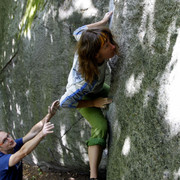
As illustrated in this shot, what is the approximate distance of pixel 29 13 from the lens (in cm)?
494

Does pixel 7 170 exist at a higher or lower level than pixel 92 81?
lower

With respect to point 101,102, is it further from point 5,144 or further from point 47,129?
point 5,144

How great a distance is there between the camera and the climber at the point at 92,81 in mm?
2350

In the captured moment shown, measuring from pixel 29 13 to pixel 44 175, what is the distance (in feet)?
13.0

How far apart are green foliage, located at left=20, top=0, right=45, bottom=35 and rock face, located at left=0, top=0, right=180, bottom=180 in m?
0.02

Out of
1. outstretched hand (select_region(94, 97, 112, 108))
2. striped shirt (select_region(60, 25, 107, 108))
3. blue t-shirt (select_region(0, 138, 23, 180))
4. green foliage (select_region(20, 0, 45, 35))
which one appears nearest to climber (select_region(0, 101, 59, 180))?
blue t-shirt (select_region(0, 138, 23, 180))

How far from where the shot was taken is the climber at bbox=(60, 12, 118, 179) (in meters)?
2.35

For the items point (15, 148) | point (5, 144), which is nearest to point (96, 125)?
point (5, 144)

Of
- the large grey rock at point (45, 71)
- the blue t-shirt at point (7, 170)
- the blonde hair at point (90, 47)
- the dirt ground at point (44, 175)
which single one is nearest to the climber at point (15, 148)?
the blue t-shirt at point (7, 170)

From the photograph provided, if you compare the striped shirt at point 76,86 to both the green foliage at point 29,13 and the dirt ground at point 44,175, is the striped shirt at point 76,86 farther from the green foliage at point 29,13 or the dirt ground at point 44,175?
the dirt ground at point 44,175

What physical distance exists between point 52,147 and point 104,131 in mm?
2913

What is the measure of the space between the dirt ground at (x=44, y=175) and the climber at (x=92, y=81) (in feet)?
9.12

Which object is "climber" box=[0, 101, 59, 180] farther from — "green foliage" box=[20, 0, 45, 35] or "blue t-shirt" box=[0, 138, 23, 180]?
"green foliage" box=[20, 0, 45, 35]

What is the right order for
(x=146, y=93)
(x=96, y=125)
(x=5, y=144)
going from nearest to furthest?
1. (x=146, y=93)
2. (x=96, y=125)
3. (x=5, y=144)
